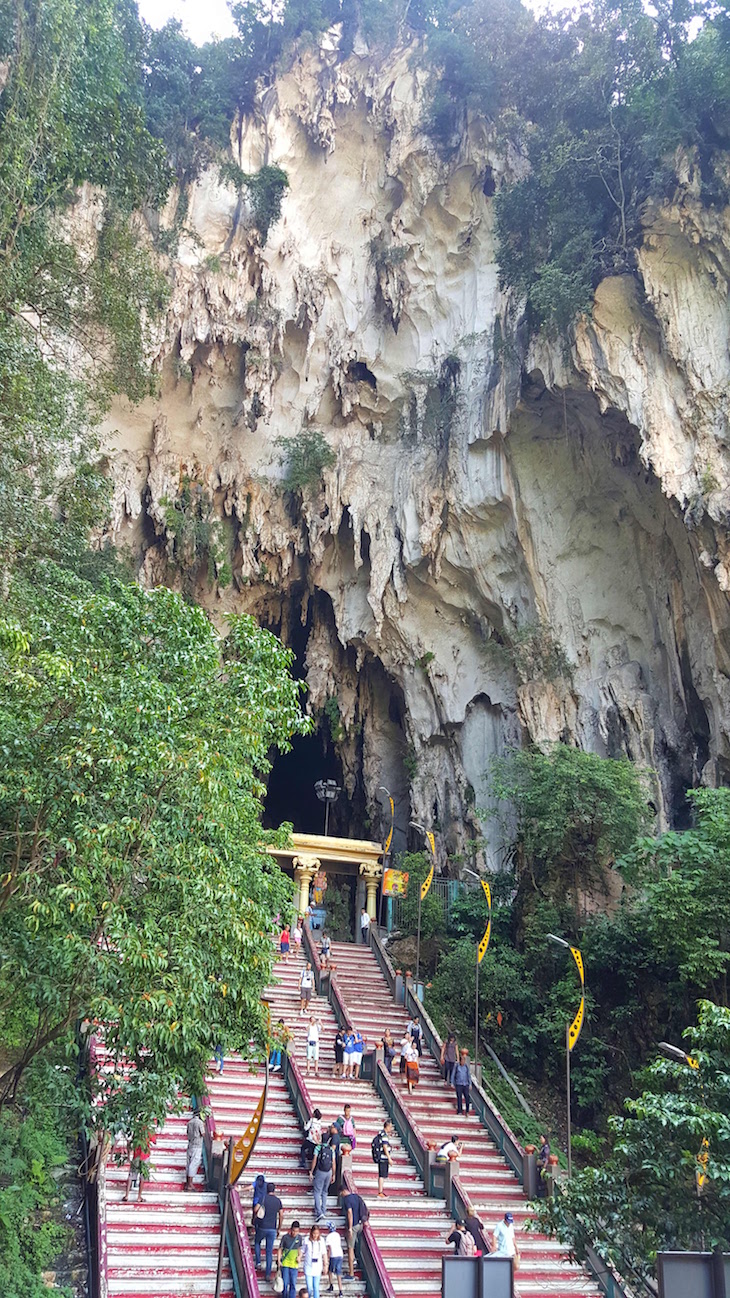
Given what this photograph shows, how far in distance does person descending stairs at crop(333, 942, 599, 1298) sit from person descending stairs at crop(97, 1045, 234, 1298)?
11.0ft

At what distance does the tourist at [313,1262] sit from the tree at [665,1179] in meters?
2.21

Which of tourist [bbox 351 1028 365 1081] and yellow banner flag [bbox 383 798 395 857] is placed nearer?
tourist [bbox 351 1028 365 1081]

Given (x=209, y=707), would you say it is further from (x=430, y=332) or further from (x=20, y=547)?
(x=430, y=332)

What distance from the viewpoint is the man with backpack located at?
9375 mm

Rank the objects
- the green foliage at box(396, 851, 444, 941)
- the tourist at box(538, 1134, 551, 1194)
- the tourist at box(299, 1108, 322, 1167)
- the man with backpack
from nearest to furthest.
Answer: the man with backpack → the tourist at box(299, 1108, 322, 1167) → the tourist at box(538, 1134, 551, 1194) → the green foliage at box(396, 851, 444, 941)

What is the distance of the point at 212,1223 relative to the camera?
9320 mm

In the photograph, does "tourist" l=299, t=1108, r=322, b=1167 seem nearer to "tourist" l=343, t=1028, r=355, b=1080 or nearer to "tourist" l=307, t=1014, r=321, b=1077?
"tourist" l=307, t=1014, r=321, b=1077

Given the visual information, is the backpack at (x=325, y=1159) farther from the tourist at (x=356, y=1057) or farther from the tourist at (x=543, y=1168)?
the tourist at (x=356, y=1057)

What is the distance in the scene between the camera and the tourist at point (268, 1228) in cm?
862

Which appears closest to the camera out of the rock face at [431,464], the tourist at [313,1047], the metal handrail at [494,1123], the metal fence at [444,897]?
the metal handrail at [494,1123]

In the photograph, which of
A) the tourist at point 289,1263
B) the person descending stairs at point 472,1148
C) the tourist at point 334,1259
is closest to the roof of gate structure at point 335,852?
the person descending stairs at point 472,1148

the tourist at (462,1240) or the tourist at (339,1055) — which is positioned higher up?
the tourist at (339,1055)

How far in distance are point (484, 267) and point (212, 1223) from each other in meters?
24.4

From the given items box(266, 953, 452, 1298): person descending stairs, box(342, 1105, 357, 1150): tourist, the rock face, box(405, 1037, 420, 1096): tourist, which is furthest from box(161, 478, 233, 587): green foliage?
box(342, 1105, 357, 1150): tourist
